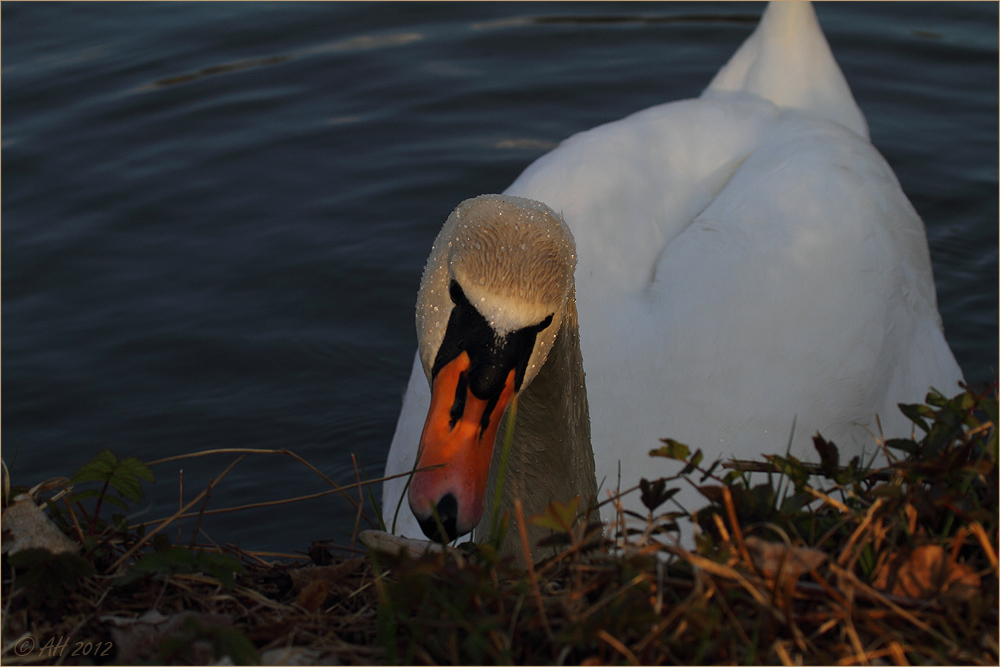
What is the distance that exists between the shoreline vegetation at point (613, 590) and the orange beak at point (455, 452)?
0.55 ft

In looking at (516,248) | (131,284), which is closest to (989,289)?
(516,248)

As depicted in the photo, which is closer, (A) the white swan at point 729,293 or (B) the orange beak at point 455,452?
(B) the orange beak at point 455,452

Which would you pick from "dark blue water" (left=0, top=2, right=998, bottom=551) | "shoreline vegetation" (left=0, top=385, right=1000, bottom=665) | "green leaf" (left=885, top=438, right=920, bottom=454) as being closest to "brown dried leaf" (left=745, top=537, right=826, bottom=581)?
"shoreline vegetation" (left=0, top=385, right=1000, bottom=665)

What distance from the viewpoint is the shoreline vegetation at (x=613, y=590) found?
1803mm

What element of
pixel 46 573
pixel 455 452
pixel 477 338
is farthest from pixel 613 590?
pixel 46 573

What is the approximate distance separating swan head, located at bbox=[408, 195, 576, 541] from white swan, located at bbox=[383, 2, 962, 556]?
295 millimetres

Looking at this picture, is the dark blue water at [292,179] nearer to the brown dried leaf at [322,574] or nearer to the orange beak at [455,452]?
the orange beak at [455,452]

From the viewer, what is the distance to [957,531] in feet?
6.59

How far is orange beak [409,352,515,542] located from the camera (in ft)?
8.14

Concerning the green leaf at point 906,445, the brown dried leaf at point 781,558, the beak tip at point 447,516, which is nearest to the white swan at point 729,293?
the beak tip at point 447,516

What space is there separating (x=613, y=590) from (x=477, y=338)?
858 mm

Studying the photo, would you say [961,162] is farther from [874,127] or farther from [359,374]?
[359,374]

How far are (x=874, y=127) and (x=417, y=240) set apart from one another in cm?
368

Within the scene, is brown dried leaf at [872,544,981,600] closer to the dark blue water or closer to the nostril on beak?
the nostril on beak
